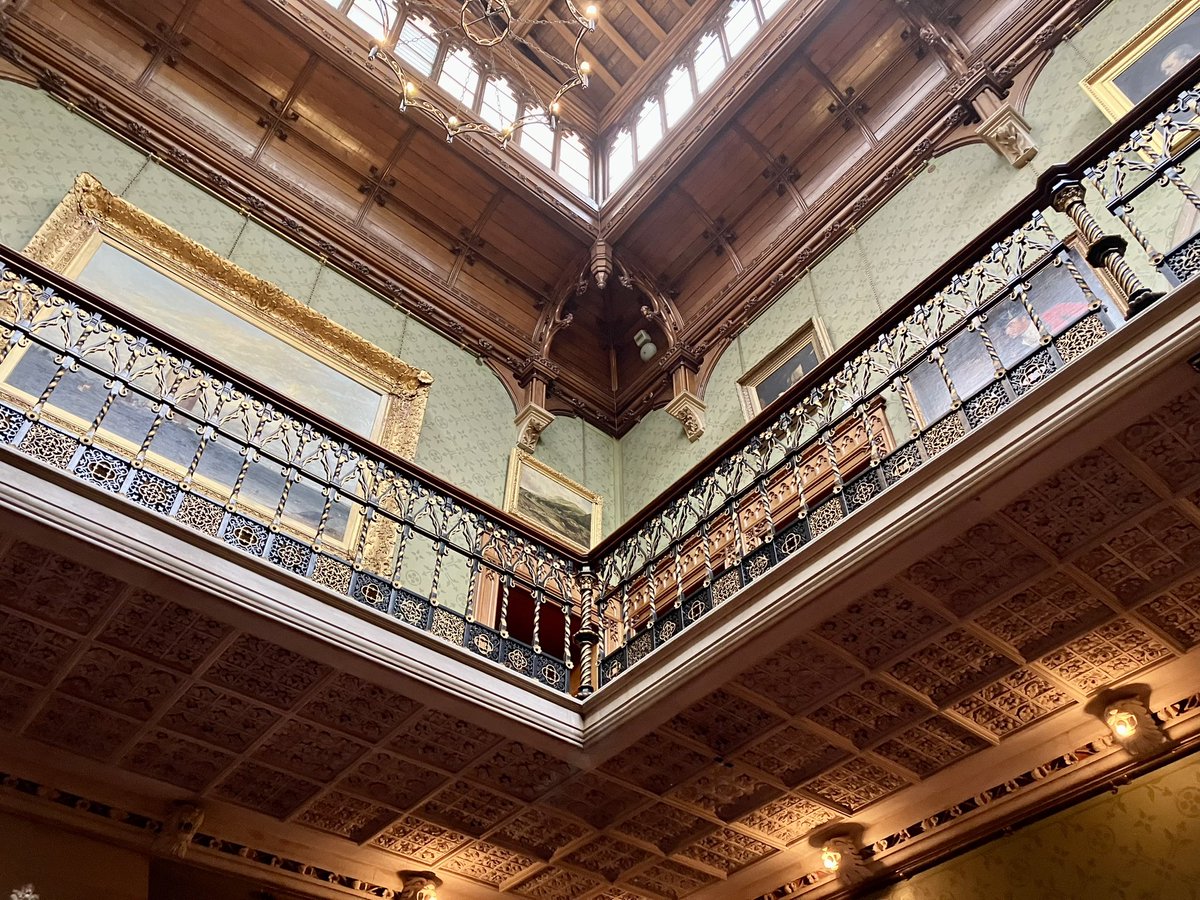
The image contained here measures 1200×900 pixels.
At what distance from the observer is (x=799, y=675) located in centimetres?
534

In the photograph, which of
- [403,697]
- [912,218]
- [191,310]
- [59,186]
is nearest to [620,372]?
[912,218]

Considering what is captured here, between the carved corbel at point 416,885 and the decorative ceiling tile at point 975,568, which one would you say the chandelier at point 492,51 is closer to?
the decorative ceiling tile at point 975,568

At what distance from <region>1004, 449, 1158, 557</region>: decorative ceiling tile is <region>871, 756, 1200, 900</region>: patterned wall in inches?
67.3

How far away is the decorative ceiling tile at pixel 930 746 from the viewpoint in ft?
18.5

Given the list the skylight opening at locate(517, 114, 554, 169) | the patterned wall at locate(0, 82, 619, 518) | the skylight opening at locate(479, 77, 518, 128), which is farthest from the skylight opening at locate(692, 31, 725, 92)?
the patterned wall at locate(0, 82, 619, 518)

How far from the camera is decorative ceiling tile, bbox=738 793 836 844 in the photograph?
6180mm

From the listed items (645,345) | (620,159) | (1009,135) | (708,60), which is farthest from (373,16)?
(1009,135)

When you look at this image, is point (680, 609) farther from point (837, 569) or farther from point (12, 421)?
point (12, 421)

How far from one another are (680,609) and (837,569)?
4.23 feet

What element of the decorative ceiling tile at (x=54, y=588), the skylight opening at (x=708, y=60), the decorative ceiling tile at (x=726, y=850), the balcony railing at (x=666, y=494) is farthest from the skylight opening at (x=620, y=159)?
the decorative ceiling tile at (x=54, y=588)

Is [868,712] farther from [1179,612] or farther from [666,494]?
[666,494]

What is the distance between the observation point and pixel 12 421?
4703 millimetres

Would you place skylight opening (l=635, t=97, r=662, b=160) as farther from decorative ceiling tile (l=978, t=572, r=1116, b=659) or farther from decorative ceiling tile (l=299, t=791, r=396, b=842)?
decorative ceiling tile (l=299, t=791, r=396, b=842)

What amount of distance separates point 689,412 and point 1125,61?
17.3 ft
